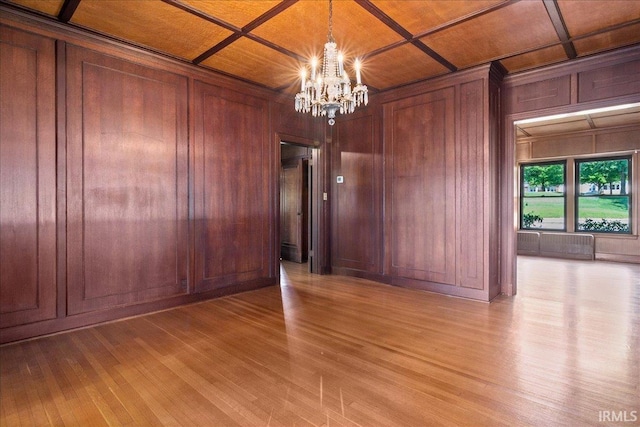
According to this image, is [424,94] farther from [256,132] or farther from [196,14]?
[196,14]

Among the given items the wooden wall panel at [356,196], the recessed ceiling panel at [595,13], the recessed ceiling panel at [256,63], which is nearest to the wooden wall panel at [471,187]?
the recessed ceiling panel at [595,13]

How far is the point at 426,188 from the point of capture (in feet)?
16.5

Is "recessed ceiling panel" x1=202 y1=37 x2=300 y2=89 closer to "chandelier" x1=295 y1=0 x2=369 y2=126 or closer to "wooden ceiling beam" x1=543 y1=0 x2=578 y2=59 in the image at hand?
"chandelier" x1=295 y1=0 x2=369 y2=126

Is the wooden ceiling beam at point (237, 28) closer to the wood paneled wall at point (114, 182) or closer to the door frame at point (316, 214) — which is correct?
the wood paneled wall at point (114, 182)

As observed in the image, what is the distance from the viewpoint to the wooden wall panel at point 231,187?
4488mm

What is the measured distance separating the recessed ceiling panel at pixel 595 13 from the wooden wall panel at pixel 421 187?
1.58 meters

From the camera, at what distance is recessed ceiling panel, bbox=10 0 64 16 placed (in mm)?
2971

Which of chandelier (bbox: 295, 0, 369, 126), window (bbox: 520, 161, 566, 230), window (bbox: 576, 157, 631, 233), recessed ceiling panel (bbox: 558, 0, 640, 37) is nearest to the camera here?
chandelier (bbox: 295, 0, 369, 126)

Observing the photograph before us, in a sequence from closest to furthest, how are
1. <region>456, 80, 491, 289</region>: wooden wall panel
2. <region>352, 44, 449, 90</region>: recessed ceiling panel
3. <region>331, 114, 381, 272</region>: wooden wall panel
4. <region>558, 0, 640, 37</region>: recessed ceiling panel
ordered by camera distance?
<region>558, 0, 640, 37</region>: recessed ceiling panel < <region>352, 44, 449, 90</region>: recessed ceiling panel < <region>456, 80, 491, 289</region>: wooden wall panel < <region>331, 114, 381, 272</region>: wooden wall panel

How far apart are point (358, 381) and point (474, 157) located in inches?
136

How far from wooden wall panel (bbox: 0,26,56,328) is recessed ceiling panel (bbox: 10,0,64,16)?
0.27m

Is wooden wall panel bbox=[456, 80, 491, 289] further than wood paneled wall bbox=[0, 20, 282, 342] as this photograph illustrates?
Yes

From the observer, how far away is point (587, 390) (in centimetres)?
227

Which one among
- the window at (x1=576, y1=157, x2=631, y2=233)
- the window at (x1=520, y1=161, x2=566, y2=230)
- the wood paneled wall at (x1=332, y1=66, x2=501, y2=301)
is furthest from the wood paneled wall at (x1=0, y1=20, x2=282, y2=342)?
the window at (x1=576, y1=157, x2=631, y2=233)
